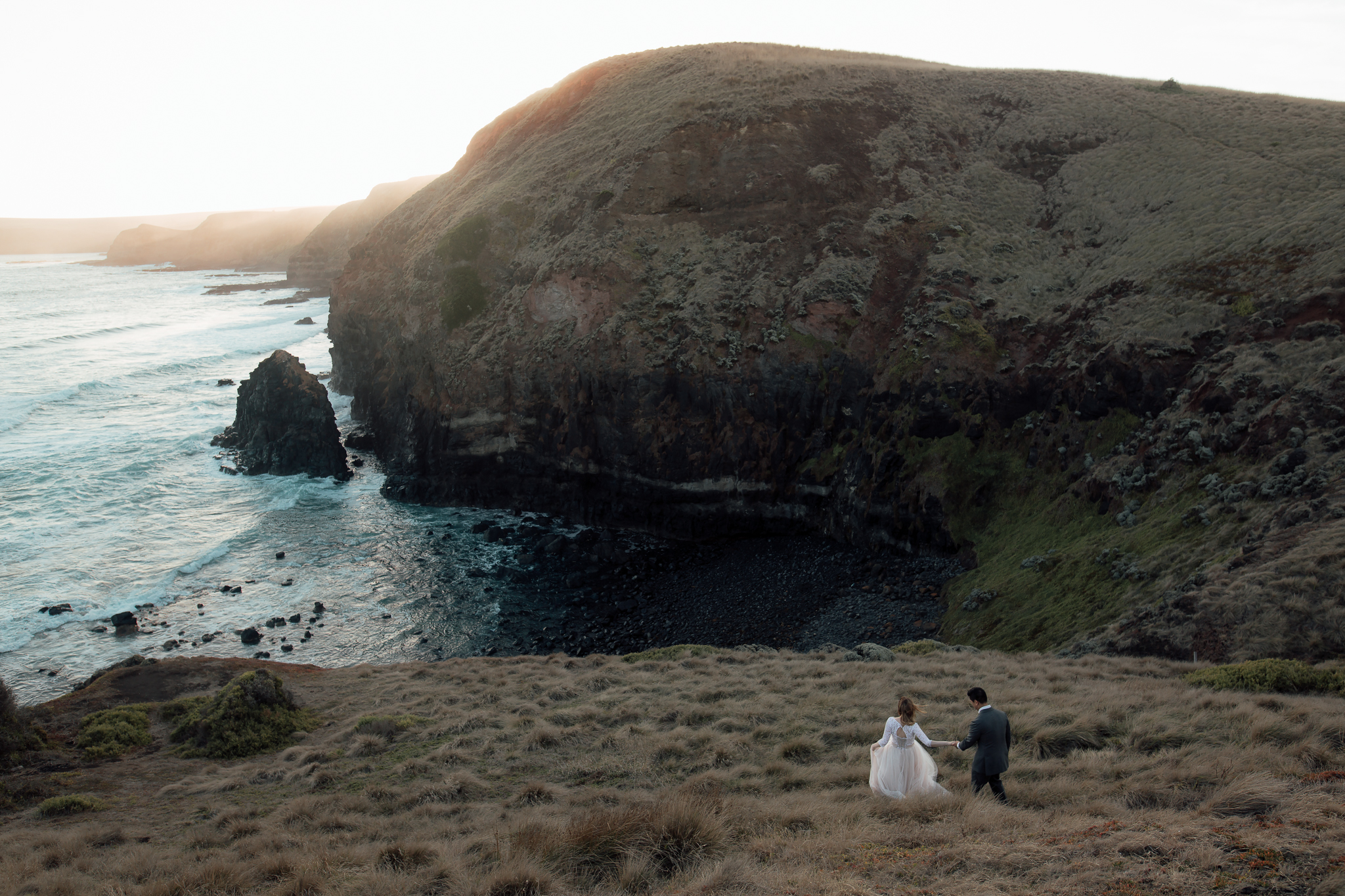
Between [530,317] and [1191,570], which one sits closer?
[1191,570]

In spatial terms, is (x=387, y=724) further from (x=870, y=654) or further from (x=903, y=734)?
(x=870, y=654)

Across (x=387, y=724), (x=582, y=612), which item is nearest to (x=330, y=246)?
(x=582, y=612)

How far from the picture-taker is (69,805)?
43.9ft

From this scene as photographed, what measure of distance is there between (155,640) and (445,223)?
107ft

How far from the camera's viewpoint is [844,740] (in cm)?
1257

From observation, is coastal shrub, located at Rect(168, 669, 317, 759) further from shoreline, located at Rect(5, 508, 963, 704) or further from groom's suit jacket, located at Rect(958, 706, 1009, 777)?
groom's suit jacket, located at Rect(958, 706, 1009, 777)

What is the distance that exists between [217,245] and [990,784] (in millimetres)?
216289

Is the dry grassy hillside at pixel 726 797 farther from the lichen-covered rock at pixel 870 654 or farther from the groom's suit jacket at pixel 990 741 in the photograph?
the lichen-covered rock at pixel 870 654

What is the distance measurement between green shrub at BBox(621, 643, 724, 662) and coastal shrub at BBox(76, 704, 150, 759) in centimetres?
1185

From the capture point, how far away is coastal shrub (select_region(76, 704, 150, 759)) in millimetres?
16031

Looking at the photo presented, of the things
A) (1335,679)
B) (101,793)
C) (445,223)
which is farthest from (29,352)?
(1335,679)

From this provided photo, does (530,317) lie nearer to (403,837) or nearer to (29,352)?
(403,837)

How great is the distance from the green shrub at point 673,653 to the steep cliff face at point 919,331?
811 centimetres

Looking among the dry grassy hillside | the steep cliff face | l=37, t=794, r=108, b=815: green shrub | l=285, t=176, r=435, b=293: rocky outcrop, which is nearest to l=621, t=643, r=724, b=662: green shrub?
the dry grassy hillside
